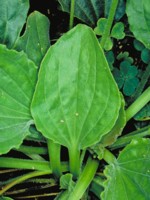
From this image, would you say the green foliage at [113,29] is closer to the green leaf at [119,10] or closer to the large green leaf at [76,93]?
the green leaf at [119,10]

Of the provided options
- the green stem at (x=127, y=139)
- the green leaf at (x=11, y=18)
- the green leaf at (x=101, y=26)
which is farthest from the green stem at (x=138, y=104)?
the green leaf at (x=11, y=18)

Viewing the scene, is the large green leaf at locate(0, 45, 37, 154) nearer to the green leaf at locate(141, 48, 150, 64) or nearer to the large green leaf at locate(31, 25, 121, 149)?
the large green leaf at locate(31, 25, 121, 149)

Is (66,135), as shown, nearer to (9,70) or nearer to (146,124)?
(9,70)

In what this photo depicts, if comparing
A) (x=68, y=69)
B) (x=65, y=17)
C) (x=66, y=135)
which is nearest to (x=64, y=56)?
(x=68, y=69)

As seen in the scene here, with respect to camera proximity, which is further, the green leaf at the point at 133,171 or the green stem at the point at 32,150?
the green stem at the point at 32,150

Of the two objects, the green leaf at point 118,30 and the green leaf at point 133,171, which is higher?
the green leaf at point 118,30
